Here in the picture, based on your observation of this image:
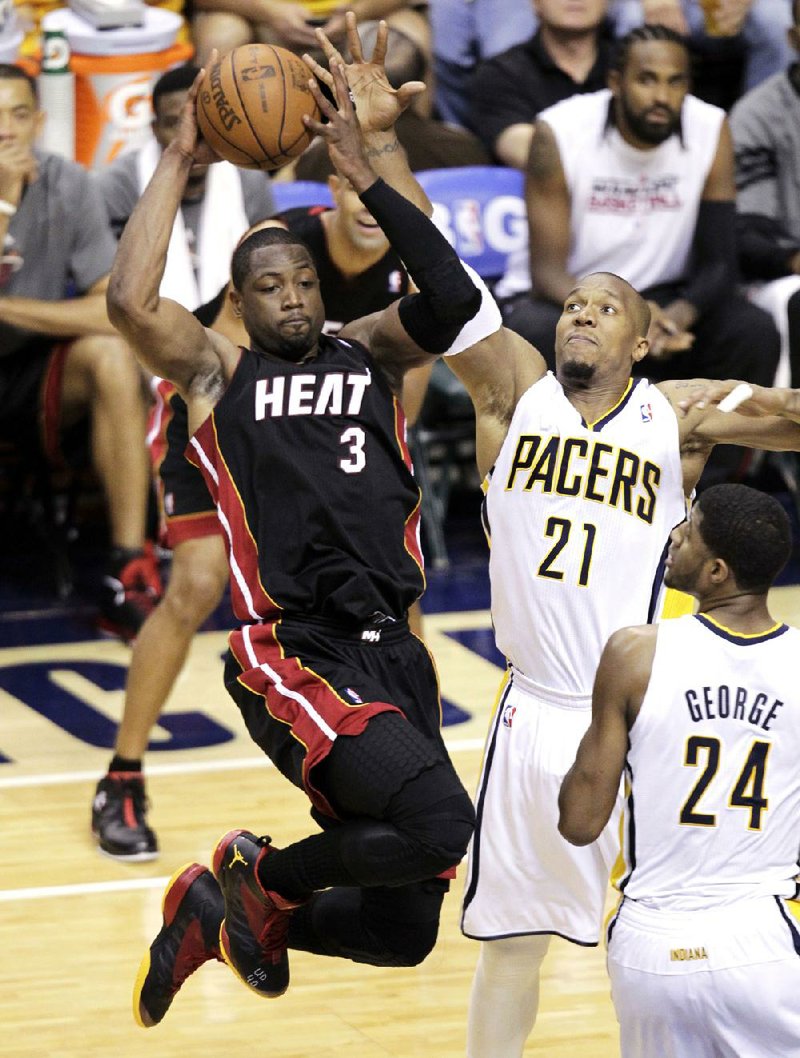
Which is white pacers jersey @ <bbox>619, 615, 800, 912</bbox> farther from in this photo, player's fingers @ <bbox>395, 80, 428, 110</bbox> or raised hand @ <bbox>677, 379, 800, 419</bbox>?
player's fingers @ <bbox>395, 80, 428, 110</bbox>

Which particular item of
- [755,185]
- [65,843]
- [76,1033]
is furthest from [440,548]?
[76,1033]

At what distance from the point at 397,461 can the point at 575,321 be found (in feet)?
1.68

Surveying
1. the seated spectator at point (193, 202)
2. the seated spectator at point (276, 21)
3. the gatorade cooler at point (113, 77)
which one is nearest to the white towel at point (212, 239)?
the seated spectator at point (193, 202)

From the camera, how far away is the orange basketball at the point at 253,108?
4.68 m

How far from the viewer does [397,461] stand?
15.5 ft

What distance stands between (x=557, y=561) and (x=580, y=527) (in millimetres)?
92

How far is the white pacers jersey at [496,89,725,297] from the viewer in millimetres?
8414

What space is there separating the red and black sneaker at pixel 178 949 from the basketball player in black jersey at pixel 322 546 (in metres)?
0.08

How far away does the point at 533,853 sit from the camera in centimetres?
447

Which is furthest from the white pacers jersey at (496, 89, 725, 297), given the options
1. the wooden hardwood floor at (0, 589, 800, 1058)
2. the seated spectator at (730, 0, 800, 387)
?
the wooden hardwood floor at (0, 589, 800, 1058)

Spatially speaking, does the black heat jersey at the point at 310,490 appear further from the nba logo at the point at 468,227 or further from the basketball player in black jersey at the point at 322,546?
the nba logo at the point at 468,227

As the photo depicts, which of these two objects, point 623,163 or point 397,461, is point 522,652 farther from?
point 623,163

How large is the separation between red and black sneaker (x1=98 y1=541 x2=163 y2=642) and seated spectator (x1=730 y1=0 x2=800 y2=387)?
9.61ft

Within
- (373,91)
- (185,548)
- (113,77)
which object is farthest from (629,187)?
(373,91)
